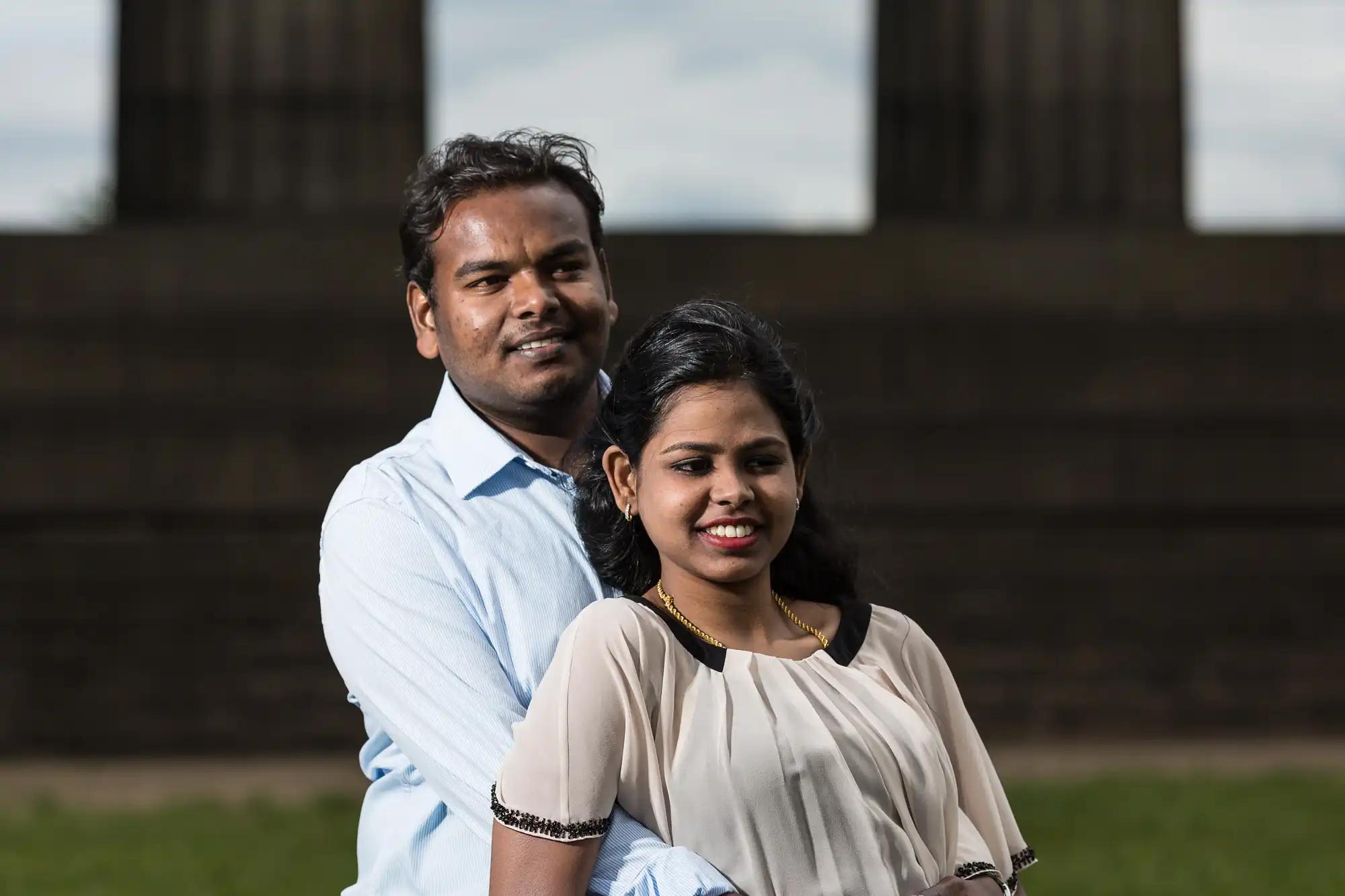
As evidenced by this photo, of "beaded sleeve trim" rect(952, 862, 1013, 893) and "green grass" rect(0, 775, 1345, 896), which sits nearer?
"beaded sleeve trim" rect(952, 862, 1013, 893)

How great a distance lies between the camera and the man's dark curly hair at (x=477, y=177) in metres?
2.95

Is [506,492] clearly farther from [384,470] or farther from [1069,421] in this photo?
[1069,421]

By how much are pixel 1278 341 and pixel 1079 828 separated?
405 cm

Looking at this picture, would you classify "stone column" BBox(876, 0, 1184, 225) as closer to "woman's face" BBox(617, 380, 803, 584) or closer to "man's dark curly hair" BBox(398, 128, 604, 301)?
"man's dark curly hair" BBox(398, 128, 604, 301)

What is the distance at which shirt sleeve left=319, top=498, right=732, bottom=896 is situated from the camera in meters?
2.26

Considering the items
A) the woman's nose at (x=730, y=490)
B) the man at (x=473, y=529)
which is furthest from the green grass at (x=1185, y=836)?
the woman's nose at (x=730, y=490)

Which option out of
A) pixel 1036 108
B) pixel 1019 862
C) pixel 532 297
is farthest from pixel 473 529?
pixel 1036 108

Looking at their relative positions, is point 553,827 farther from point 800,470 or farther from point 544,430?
point 544,430

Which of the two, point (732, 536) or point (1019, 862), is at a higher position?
point (732, 536)

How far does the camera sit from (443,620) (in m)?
2.55

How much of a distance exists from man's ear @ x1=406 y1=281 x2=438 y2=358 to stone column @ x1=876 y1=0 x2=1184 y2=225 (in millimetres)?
8035

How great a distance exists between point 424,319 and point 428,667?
0.86 m

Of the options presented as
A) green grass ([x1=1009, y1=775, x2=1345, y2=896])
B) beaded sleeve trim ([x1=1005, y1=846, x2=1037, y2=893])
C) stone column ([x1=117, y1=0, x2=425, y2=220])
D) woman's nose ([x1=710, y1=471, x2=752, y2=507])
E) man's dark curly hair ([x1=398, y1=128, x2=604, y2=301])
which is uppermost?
stone column ([x1=117, y1=0, x2=425, y2=220])

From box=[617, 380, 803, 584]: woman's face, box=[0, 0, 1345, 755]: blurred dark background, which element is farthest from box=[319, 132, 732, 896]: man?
box=[0, 0, 1345, 755]: blurred dark background
